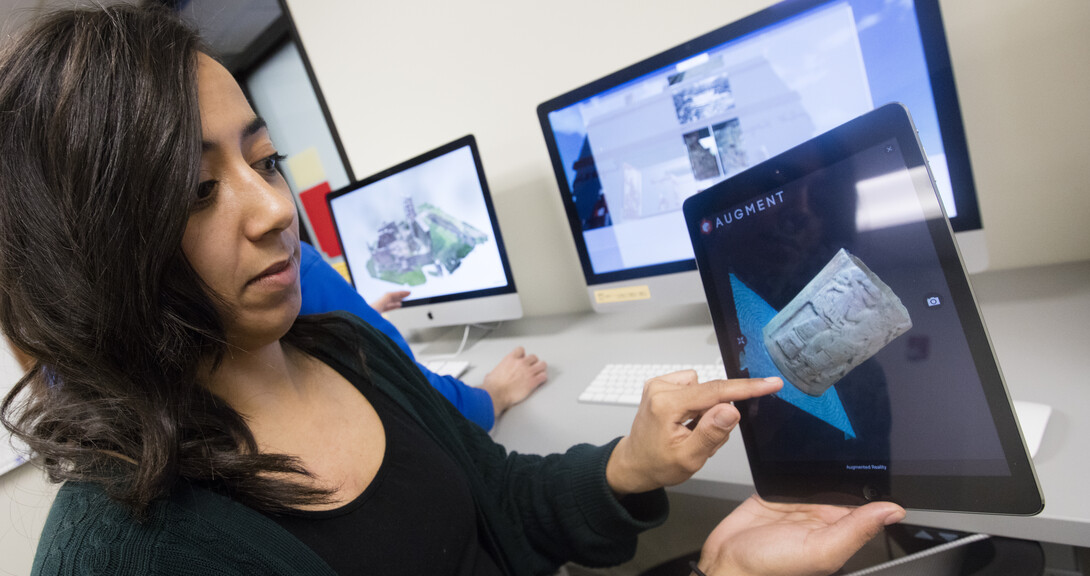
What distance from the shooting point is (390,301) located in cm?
142

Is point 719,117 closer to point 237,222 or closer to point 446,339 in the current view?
point 237,222

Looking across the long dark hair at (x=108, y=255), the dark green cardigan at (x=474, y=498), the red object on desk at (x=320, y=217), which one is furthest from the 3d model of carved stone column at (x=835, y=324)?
the red object on desk at (x=320, y=217)

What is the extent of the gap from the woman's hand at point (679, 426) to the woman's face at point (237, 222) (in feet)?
1.32

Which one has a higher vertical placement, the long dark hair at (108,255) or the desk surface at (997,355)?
the long dark hair at (108,255)

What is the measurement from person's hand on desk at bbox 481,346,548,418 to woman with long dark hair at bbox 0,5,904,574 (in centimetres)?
38

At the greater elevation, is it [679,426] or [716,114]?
[716,114]

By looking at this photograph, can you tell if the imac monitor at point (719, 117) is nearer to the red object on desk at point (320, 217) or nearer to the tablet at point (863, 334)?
the tablet at point (863, 334)

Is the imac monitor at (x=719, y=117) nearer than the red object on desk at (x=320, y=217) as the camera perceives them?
Yes

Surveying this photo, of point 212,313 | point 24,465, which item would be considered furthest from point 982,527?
point 24,465

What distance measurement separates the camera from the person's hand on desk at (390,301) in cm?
142

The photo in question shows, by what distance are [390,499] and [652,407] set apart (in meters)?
0.32

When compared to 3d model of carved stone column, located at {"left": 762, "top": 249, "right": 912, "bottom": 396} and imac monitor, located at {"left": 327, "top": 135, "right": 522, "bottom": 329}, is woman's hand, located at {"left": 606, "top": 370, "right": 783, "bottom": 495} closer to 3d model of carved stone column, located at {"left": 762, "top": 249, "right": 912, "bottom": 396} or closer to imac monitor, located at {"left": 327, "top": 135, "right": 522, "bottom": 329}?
3d model of carved stone column, located at {"left": 762, "top": 249, "right": 912, "bottom": 396}

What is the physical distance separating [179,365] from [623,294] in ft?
2.48

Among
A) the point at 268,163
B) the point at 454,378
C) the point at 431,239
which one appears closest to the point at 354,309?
the point at 454,378
